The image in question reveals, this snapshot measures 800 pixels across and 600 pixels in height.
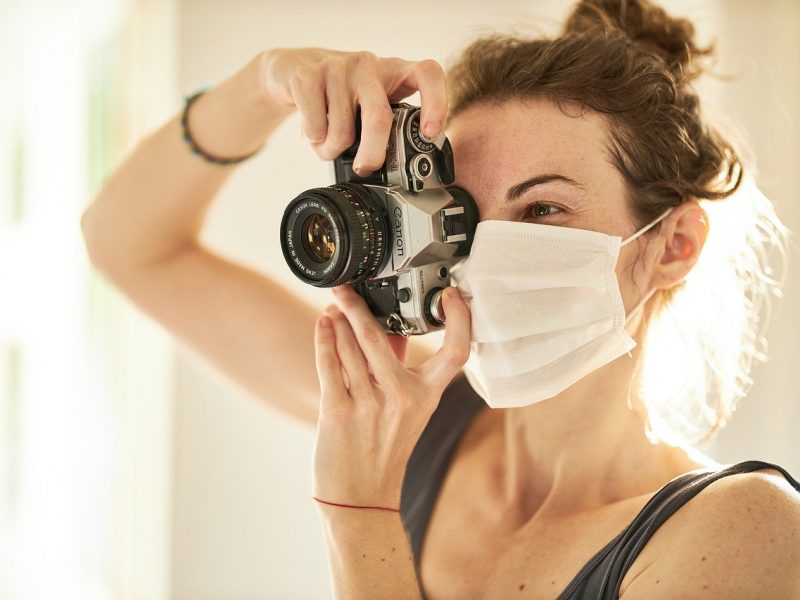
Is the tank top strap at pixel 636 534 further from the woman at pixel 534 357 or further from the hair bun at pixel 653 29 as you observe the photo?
the hair bun at pixel 653 29

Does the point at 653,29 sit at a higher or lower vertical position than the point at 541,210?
higher

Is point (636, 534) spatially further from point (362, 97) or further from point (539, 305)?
point (362, 97)

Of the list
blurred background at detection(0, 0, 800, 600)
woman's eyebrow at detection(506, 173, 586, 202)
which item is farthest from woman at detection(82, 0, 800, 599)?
blurred background at detection(0, 0, 800, 600)

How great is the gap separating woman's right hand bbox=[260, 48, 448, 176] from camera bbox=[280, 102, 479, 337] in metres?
0.03

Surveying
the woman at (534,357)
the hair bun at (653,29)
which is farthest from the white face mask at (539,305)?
the hair bun at (653,29)

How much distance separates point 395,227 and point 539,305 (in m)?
0.21

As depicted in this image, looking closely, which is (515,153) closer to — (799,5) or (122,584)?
(799,5)

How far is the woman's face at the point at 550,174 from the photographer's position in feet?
3.50

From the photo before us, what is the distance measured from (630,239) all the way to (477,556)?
19.0 inches

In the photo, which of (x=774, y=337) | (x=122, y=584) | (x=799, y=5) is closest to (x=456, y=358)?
(x=774, y=337)

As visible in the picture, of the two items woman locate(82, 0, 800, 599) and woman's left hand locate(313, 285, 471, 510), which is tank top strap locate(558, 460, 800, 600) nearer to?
woman locate(82, 0, 800, 599)

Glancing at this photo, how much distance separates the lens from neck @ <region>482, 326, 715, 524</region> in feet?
3.84

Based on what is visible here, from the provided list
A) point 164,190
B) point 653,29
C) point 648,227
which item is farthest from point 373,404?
point 653,29

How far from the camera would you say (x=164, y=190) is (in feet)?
4.59
